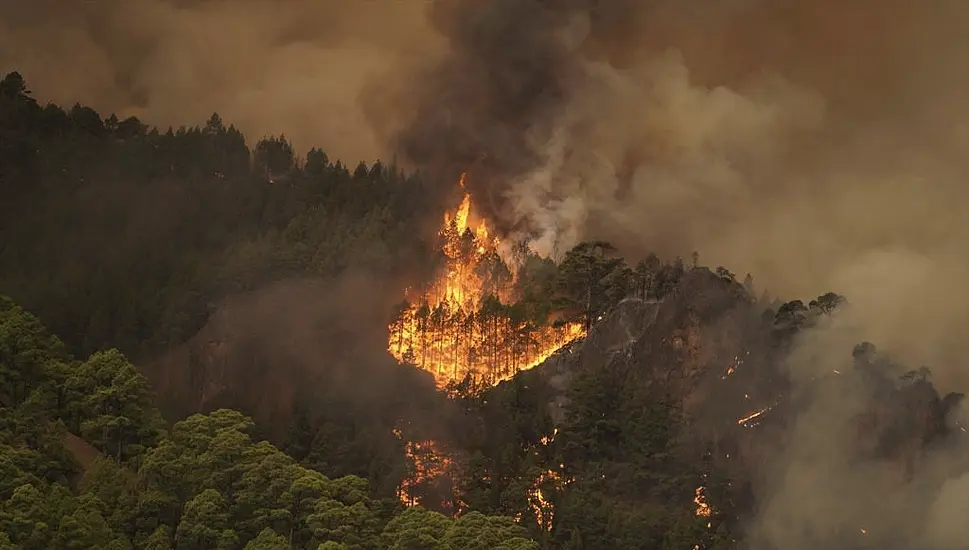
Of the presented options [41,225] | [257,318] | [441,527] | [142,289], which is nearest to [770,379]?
[441,527]

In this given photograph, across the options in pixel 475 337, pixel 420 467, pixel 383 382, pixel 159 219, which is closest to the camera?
pixel 420 467

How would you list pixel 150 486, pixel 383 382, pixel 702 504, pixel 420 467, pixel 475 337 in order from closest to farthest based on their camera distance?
pixel 150 486
pixel 702 504
pixel 420 467
pixel 383 382
pixel 475 337

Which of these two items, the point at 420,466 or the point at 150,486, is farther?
the point at 420,466

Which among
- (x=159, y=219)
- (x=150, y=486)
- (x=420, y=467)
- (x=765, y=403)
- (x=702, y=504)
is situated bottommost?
(x=150, y=486)

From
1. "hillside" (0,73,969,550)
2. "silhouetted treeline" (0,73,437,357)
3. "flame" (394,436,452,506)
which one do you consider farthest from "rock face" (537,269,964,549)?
"silhouetted treeline" (0,73,437,357)

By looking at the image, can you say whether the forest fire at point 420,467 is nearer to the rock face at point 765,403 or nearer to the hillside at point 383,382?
the hillside at point 383,382

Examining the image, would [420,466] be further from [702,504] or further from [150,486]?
[150,486]

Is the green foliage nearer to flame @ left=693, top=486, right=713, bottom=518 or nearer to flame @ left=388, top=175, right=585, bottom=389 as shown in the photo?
flame @ left=693, top=486, right=713, bottom=518

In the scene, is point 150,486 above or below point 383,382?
below

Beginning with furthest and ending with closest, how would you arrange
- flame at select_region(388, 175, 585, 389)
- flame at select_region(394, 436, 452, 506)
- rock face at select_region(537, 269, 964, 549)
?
flame at select_region(388, 175, 585, 389) < flame at select_region(394, 436, 452, 506) < rock face at select_region(537, 269, 964, 549)

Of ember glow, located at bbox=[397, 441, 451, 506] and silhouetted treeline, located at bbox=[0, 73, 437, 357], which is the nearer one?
ember glow, located at bbox=[397, 441, 451, 506]

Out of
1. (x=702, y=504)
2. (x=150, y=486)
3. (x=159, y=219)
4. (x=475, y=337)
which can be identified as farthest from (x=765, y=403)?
(x=159, y=219)

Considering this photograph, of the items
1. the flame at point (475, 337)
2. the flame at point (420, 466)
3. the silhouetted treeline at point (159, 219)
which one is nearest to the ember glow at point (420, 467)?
the flame at point (420, 466)

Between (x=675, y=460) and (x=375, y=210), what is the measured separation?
26927 mm
